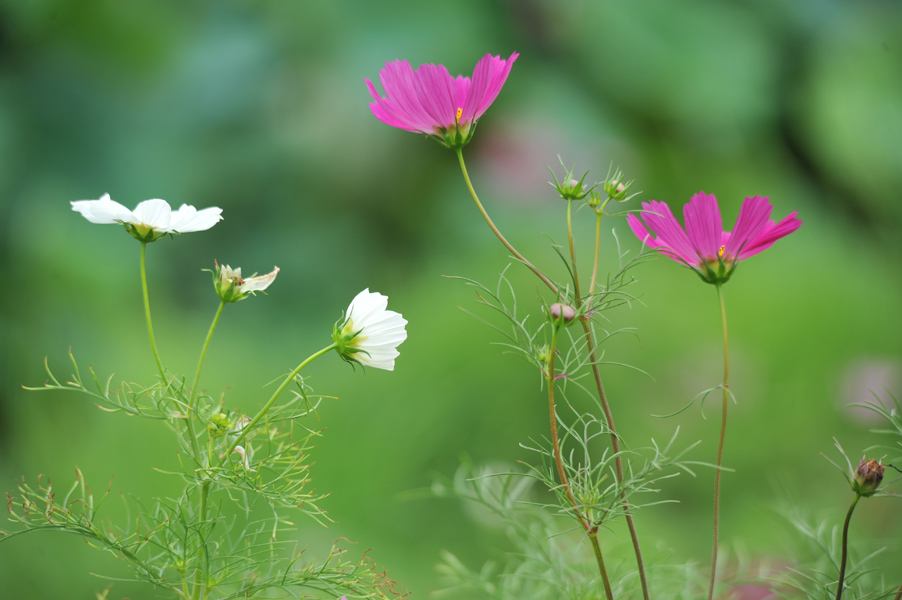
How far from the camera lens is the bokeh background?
0.60 meters

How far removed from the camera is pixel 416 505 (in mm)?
534

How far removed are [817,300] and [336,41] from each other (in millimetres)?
663

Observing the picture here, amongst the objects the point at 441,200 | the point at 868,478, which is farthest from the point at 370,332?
the point at 441,200

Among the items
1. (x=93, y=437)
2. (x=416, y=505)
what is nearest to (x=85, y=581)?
(x=93, y=437)

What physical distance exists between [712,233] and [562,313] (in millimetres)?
46

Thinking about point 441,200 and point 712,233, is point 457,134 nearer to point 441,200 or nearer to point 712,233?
point 712,233

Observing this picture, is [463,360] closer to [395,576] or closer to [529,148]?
[395,576]

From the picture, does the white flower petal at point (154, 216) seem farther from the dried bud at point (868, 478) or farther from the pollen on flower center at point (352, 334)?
the dried bud at point (868, 478)

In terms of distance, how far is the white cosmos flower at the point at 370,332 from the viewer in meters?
0.18

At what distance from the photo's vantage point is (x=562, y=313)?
0.51 ft

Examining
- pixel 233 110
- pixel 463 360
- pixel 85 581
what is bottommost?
pixel 85 581

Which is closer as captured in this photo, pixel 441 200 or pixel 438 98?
pixel 438 98

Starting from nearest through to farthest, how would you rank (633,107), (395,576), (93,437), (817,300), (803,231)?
(395,576), (93,437), (817,300), (803,231), (633,107)

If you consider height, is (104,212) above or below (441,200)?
above
